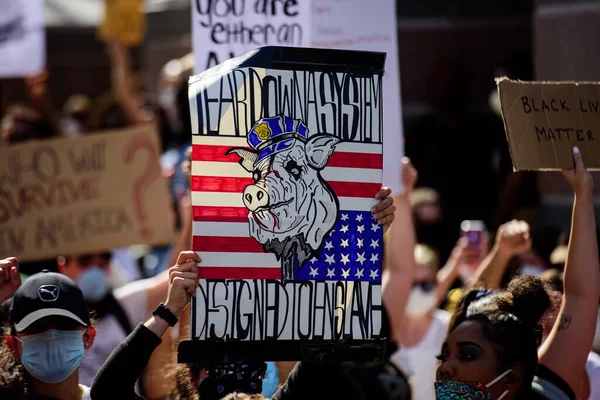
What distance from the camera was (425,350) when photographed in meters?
5.93

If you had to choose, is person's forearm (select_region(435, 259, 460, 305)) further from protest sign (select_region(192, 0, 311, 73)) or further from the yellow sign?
the yellow sign

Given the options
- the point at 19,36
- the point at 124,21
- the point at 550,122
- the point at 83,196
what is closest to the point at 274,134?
the point at 550,122

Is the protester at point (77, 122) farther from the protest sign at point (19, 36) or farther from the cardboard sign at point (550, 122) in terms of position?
the cardboard sign at point (550, 122)

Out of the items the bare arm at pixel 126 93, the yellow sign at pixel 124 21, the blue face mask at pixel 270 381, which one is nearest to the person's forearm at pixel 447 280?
the blue face mask at pixel 270 381

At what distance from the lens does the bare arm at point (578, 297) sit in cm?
396

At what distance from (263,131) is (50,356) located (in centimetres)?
103

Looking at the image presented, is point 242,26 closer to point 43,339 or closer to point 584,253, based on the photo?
point 584,253

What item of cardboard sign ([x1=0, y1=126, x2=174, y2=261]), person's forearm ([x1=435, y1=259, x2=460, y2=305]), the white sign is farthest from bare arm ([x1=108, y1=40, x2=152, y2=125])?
the white sign

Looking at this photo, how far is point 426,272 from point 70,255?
2.20 meters

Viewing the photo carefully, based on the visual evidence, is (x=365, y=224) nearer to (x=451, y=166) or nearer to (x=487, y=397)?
(x=487, y=397)

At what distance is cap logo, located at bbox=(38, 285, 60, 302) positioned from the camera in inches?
142

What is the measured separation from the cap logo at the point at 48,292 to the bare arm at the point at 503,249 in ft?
6.24

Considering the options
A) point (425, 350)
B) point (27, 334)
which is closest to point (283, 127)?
point (27, 334)

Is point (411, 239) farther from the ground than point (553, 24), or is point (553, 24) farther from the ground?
point (553, 24)
